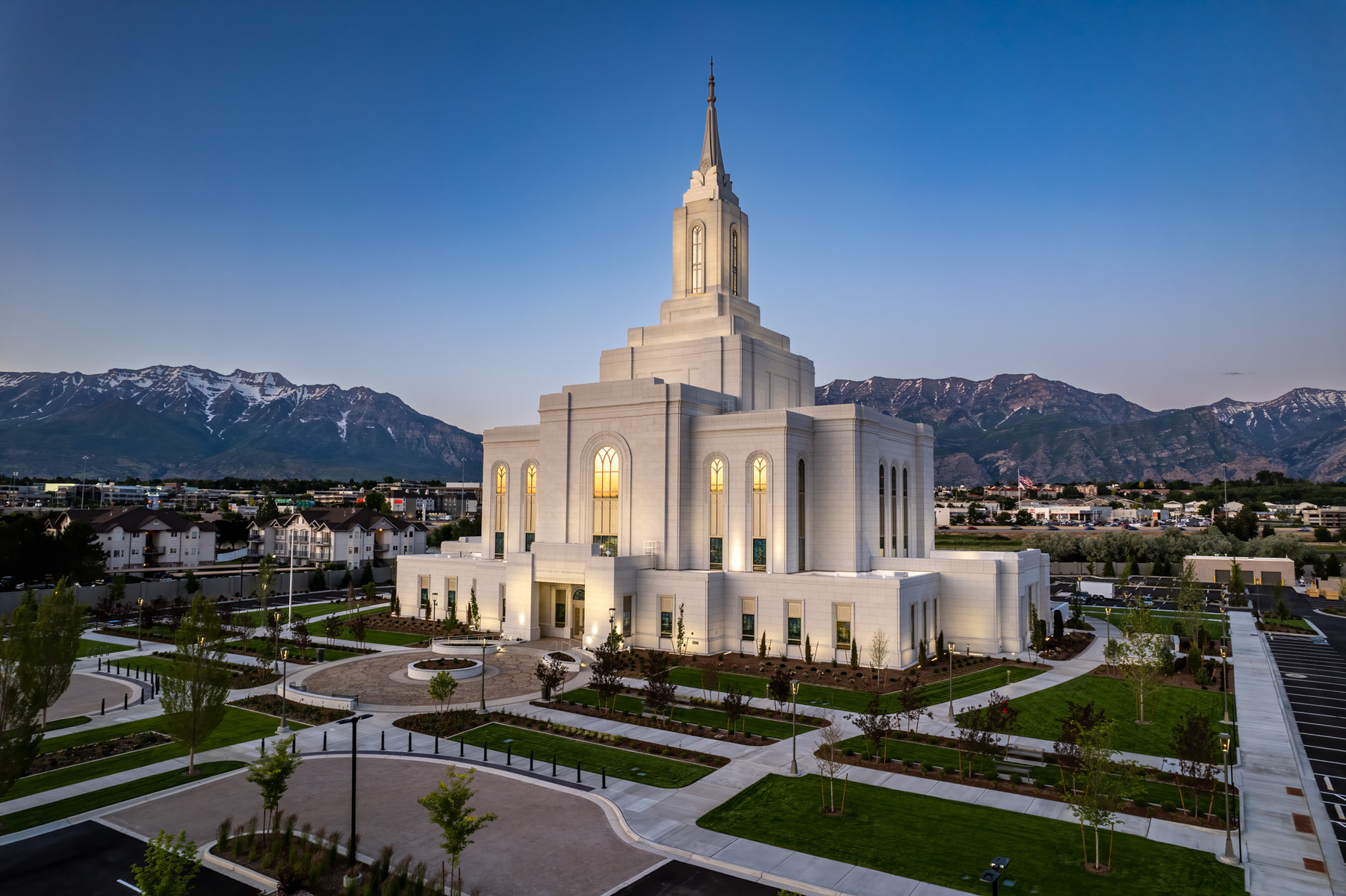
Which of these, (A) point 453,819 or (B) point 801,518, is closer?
(A) point 453,819

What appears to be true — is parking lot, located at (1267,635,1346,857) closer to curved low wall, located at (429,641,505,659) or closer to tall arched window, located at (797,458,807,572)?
tall arched window, located at (797,458,807,572)

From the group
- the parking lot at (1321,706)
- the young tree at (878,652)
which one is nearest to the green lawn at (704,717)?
the young tree at (878,652)

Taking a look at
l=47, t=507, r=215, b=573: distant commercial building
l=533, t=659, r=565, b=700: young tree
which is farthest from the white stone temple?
l=47, t=507, r=215, b=573: distant commercial building

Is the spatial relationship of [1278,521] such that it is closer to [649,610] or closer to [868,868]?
[649,610]

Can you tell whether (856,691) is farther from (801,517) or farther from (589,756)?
(589,756)

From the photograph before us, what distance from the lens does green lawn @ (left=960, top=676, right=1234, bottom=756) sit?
106ft

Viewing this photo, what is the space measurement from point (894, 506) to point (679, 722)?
33.0 metres

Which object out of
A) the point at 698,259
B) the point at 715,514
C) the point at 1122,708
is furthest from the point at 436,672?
the point at 698,259

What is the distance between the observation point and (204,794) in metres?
25.4

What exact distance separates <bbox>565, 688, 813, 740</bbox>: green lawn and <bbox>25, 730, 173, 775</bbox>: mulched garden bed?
1784 cm

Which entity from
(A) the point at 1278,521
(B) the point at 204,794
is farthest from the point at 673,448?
(A) the point at 1278,521

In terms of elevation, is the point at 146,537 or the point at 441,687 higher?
the point at 146,537

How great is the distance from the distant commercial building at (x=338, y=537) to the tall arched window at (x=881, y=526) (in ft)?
252

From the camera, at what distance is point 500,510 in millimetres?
67062
